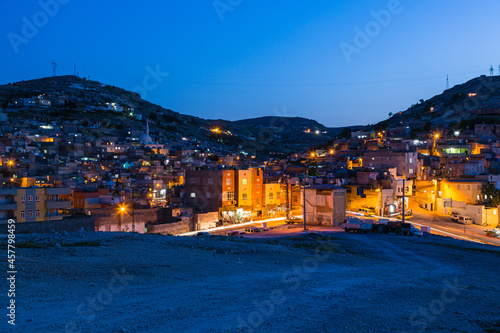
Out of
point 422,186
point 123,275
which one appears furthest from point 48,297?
point 422,186

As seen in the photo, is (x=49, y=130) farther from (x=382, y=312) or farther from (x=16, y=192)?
(x=382, y=312)

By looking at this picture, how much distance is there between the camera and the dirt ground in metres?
7.22

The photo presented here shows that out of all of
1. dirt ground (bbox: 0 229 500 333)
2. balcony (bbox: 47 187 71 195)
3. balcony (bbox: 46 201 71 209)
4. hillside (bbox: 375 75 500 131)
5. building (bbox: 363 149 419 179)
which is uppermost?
hillside (bbox: 375 75 500 131)

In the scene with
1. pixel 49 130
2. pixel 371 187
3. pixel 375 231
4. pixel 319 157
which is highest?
pixel 49 130

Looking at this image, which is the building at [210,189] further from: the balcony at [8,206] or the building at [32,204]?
the balcony at [8,206]

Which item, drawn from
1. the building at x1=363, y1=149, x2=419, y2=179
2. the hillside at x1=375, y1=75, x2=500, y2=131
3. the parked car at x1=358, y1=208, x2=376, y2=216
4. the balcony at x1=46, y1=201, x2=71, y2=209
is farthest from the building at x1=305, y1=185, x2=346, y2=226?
the hillside at x1=375, y1=75, x2=500, y2=131

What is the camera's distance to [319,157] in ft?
222

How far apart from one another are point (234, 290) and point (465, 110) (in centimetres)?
9768

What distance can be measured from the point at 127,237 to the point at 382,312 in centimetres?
1098

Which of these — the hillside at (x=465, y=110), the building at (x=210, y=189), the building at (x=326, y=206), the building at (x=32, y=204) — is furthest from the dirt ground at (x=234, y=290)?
the hillside at (x=465, y=110)

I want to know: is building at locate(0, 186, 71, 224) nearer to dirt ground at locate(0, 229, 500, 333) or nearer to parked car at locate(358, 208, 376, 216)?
dirt ground at locate(0, 229, 500, 333)

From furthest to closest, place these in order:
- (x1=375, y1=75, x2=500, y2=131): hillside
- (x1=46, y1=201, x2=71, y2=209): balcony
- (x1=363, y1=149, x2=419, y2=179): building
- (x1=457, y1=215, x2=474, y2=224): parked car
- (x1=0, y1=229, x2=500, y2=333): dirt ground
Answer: (x1=375, y1=75, x2=500, y2=131): hillside
(x1=363, y1=149, x2=419, y2=179): building
(x1=457, y1=215, x2=474, y2=224): parked car
(x1=46, y1=201, x2=71, y2=209): balcony
(x1=0, y1=229, x2=500, y2=333): dirt ground

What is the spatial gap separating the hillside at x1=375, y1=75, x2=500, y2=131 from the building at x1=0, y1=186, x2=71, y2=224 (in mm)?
70889

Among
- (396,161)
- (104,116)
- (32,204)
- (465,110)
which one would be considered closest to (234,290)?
(32,204)
